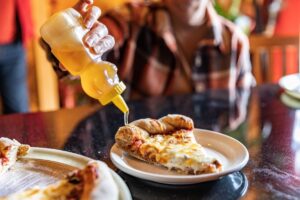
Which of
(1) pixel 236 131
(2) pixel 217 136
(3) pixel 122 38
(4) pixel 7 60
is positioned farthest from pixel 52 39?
(4) pixel 7 60

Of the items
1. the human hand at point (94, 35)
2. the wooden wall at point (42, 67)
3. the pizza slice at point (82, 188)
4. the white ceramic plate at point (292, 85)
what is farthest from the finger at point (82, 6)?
the wooden wall at point (42, 67)

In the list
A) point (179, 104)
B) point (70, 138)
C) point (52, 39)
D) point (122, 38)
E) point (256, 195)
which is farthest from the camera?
point (122, 38)

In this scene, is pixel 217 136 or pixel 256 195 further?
pixel 217 136

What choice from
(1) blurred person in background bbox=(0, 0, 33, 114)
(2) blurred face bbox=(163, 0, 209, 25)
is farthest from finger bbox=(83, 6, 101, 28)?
(1) blurred person in background bbox=(0, 0, 33, 114)

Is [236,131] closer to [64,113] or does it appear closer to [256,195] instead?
[256,195]

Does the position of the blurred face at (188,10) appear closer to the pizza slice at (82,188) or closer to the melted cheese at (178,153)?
the melted cheese at (178,153)

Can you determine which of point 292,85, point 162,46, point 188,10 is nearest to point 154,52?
point 162,46

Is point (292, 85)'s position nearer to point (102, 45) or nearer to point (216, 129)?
point (216, 129)
